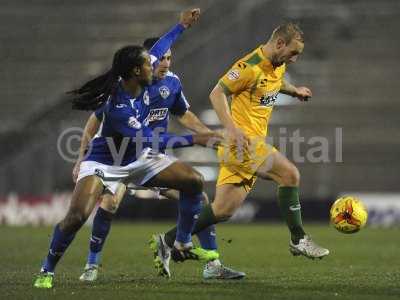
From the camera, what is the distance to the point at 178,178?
27.5 ft

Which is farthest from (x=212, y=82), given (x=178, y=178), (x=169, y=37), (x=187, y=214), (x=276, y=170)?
(x=178, y=178)

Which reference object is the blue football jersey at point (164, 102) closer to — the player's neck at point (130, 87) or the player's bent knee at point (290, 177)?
the player's neck at point (130, 87)

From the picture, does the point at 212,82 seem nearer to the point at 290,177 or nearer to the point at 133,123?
the point at 290,177

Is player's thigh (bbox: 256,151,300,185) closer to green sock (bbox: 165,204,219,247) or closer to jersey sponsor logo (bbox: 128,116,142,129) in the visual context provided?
green sock (bbox: 165,204,219,247)

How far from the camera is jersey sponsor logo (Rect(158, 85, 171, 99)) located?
30.2 feet

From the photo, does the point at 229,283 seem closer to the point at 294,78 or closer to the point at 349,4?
the point at 294,78

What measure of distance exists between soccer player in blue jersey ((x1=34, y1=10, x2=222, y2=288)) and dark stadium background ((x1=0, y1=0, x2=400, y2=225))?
1272 cm

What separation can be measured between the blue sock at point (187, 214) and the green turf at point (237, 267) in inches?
17.2

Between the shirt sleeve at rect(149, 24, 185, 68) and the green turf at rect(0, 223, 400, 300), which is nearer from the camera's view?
the green turf at rect(0, 223, 400, 300)

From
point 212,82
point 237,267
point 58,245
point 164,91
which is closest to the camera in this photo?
point 58,245

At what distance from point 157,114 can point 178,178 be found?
1.10m

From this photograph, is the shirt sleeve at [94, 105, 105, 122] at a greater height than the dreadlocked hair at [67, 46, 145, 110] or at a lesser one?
lesser

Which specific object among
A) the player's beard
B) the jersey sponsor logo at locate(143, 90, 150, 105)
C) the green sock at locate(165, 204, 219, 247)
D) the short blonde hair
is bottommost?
the green sock at locate(165, 204, 219, 247)

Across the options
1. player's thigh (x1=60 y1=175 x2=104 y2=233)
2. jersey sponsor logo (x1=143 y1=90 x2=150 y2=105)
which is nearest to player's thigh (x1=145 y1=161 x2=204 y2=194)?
player's thigh (x1=60 y1=175 x2=104 y2=233)
